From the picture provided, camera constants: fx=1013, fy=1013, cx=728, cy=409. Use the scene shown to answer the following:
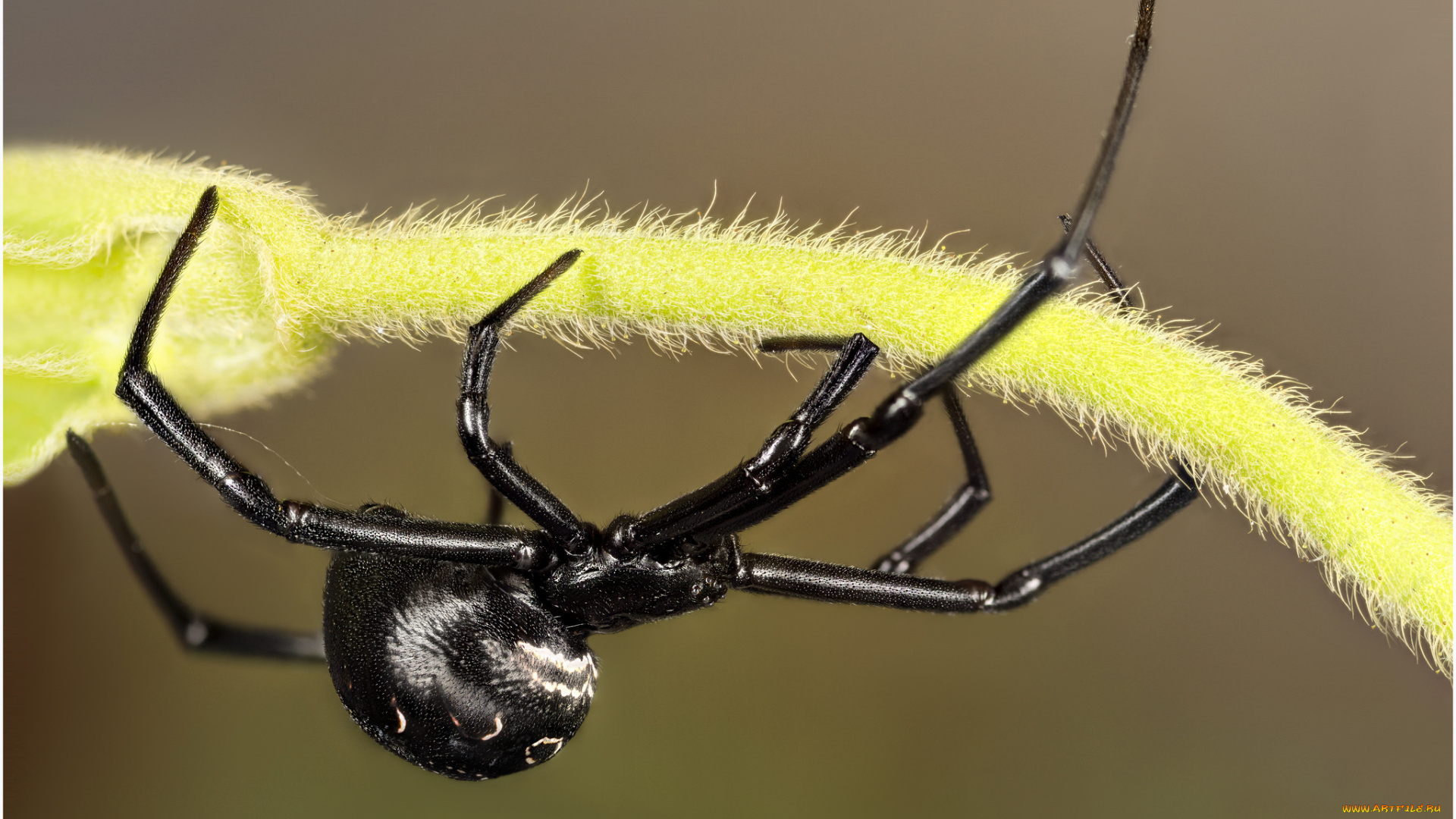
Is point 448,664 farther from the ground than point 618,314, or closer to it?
closer to it

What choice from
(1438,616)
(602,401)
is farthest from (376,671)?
(1438,616)

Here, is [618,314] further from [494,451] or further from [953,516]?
[953,516]

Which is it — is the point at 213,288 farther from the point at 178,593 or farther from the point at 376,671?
the point at 178,593

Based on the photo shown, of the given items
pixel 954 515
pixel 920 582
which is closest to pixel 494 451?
pixel 920 582

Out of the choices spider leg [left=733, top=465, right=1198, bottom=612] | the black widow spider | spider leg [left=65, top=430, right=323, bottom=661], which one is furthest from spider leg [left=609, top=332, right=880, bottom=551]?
spider leg [left=65, top=430, right=323, bottom=661]

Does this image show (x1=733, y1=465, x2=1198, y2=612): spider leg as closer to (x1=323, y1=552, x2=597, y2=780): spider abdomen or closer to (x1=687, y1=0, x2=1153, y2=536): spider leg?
(x1=687, y1=0, x2=1153, y2=536): spider leg

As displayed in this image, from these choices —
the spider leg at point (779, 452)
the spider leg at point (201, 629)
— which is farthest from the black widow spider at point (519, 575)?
the spider leg at point (201, 629)
